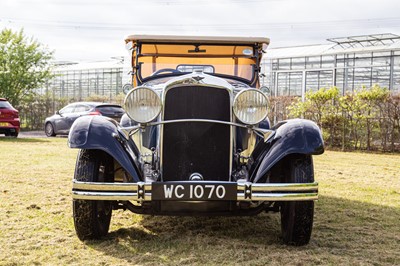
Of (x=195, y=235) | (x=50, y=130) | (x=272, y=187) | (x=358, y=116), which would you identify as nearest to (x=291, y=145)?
(x=272, y=187)

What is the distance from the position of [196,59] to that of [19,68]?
67.4ft

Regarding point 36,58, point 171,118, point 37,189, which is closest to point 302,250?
point 171,118

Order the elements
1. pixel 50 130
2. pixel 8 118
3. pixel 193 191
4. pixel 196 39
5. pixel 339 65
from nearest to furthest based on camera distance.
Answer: pixel 193 191 → pixel 196 39 → pixel 8 118 → pixel 50 130 → pixel 339 65

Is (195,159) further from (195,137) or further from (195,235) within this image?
(195,235)

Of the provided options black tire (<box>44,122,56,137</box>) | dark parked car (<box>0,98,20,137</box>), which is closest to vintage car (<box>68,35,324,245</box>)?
dark parked car (<box>0,98,20,137</box>)

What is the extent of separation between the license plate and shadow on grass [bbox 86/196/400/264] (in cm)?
47

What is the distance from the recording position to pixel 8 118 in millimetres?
16797

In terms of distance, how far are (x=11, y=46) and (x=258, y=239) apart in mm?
22945

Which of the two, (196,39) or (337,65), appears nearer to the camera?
(196,39)

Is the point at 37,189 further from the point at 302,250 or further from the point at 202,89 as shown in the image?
the point at 302,250

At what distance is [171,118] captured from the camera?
13.9 ft

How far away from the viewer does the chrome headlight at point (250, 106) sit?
4.19 meters

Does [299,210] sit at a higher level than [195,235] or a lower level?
higher

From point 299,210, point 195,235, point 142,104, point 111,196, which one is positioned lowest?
point 195,235
